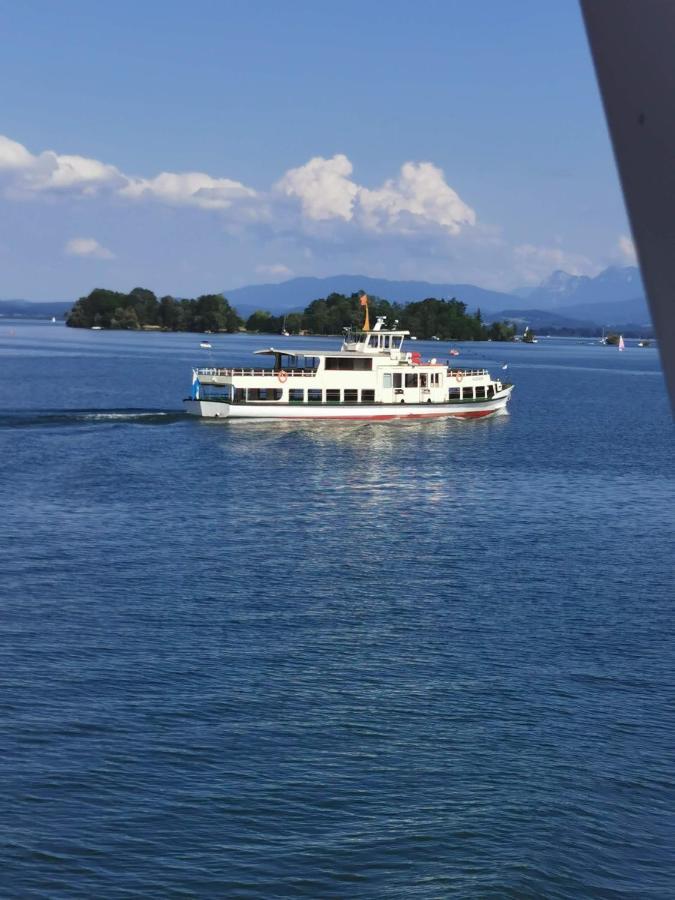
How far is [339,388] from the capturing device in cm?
8012

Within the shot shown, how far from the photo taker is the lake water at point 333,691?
1855 centimetres

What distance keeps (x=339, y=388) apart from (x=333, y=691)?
55.6 meters

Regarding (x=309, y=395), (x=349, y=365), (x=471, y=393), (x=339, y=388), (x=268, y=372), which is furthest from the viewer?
(x=471, y=393)

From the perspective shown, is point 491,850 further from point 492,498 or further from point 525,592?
point 492,498

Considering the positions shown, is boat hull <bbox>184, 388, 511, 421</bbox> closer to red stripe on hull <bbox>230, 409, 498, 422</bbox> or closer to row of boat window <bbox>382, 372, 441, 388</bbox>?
red stripe on hull <bbox>230, 409, 498, 422</bbox>

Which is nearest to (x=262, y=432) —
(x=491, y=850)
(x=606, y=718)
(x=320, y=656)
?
(x=320, y=656)

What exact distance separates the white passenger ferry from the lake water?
78.1ft

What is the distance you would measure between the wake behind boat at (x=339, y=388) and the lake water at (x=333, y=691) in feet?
78.0

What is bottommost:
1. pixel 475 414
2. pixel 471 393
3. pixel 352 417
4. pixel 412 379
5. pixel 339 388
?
pixel 475 414

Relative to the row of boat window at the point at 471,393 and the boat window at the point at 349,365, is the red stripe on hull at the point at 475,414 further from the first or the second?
the boat window at the point at 349,365

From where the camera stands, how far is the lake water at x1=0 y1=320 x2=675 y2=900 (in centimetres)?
1855

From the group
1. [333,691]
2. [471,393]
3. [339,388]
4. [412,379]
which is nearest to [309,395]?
[339,388]

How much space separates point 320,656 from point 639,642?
834 cm

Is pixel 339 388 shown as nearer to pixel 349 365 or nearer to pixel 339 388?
pixel 339 388
